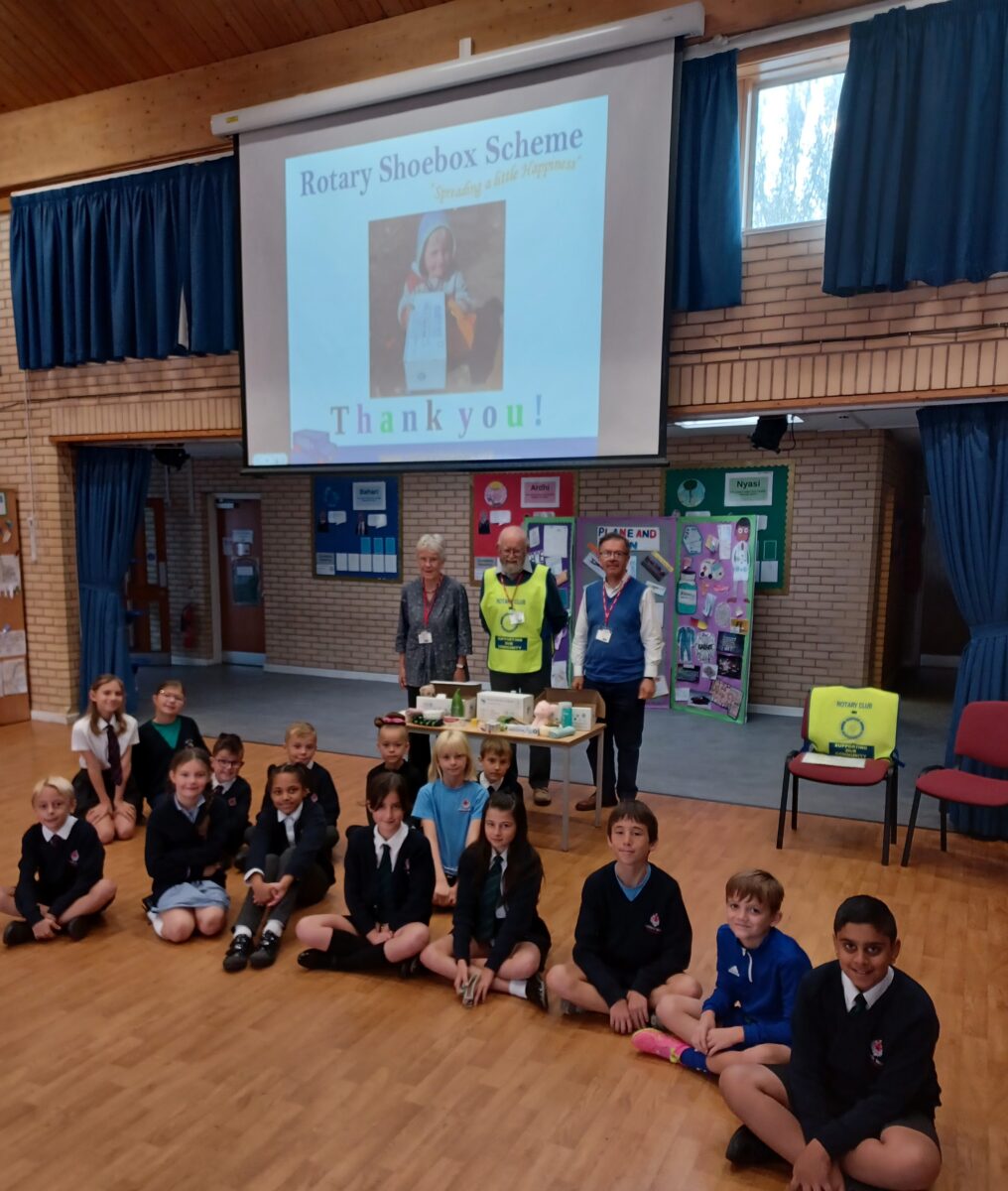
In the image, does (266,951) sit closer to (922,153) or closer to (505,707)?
(505,707)

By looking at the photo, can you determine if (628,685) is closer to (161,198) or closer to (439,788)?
(439,788)

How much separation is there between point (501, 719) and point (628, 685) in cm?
79

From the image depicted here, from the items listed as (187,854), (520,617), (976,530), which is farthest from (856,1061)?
(976,530)

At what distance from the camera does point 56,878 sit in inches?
135

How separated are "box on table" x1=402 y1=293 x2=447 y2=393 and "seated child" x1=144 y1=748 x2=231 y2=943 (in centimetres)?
270

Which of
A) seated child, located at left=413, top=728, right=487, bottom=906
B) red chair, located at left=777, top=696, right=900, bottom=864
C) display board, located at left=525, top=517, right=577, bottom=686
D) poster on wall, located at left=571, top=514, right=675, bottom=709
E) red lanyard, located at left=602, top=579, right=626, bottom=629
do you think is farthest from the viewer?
display board, located at left=525, top=517, right=577, bottom=686

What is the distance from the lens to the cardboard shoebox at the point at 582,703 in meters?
4.52

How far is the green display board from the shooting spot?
7.42m

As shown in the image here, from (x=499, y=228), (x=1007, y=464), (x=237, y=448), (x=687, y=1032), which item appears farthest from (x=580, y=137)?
(x=237, y=448)

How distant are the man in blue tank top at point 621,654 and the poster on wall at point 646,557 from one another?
2630mm

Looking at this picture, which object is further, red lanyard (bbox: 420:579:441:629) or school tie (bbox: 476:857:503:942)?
red lanyard (bbox: 420:579:441:629)

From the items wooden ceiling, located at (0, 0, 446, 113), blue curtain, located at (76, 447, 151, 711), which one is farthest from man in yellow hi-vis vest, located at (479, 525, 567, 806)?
blue curtain, located at (76, 447, 151, 711)

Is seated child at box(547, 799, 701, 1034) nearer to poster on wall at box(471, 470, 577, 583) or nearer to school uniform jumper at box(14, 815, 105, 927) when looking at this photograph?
school uniform jumper at box(14, 815, 105, 927)

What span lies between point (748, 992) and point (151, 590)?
8918 millimetres
